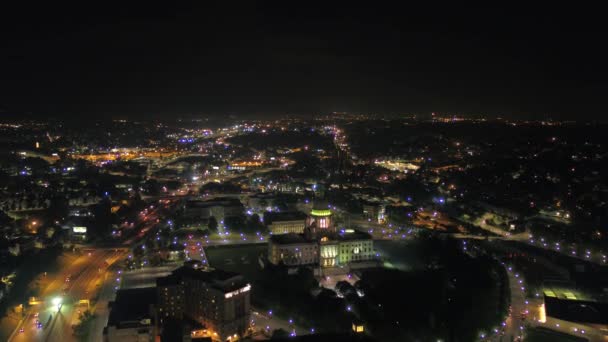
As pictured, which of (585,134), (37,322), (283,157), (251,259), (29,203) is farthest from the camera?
(283,157)

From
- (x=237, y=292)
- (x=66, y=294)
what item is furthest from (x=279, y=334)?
(x=66, y=294)

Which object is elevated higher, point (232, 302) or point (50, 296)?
point (232, 302)

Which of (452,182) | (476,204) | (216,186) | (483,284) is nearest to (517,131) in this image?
(452,182)

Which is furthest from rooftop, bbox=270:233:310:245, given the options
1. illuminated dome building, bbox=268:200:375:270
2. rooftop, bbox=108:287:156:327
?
rooftop, bbox=108:287:156:327

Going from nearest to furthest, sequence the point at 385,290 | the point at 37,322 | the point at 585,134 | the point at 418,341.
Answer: the point at 418,341, the point at 37,322, the point at 385,290, the point at 585,134

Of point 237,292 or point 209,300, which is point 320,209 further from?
point 209,300

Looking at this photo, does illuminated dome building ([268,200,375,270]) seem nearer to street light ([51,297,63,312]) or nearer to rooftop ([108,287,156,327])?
rooftop ([108,287,156,327])

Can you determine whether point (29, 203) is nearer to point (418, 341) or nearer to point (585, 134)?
point (418, 341)
